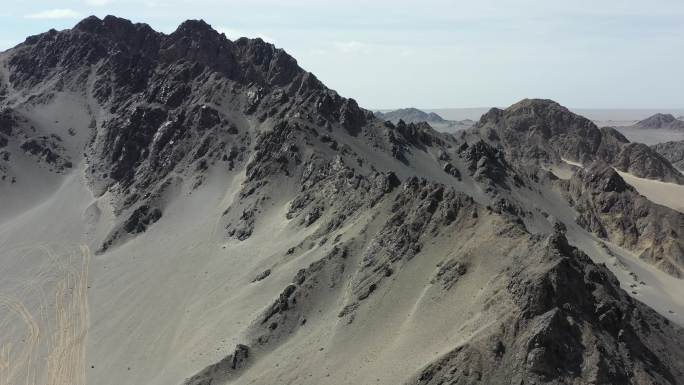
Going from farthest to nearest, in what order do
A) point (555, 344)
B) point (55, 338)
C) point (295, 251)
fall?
point (295, 251), point (55, 338), point (555, 344)

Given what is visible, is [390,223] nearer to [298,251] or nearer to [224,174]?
[298,251]

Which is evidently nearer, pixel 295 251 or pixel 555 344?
pixel 555 344

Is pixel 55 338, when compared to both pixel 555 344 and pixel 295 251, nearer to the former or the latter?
pixel 295 251

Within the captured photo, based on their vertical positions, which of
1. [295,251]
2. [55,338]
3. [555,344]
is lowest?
[55,338]

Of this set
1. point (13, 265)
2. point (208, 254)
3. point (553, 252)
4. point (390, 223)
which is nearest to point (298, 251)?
point (390, 223)

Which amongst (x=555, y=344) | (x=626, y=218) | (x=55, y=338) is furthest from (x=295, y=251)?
(x=626, y=218)

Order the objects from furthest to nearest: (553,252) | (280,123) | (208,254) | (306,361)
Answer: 1. (280,123)
2. (208,254)
3. (306,361)
4. (553,252)

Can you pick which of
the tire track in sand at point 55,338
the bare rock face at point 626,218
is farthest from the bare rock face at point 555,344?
the bare rock face at point 626,218

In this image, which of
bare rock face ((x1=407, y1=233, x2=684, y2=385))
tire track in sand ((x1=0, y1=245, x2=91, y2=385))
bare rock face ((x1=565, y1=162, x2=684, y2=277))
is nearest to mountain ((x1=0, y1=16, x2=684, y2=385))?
bare rock face ((x1=407, y1=233, x2=684, y2=385))
